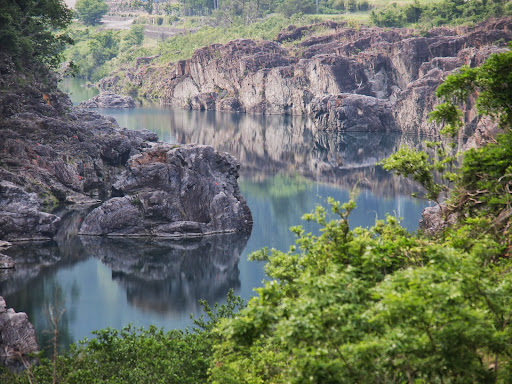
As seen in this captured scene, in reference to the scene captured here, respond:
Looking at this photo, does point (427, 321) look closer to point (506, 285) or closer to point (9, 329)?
point (506, 285)

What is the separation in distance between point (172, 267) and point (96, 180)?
82.5ft

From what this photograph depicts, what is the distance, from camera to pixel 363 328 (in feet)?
46.7

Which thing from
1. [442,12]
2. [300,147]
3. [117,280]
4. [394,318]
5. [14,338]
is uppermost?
[442,12]

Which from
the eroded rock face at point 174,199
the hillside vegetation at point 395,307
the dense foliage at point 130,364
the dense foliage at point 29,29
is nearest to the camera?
the hillside vegetation at point 395,307

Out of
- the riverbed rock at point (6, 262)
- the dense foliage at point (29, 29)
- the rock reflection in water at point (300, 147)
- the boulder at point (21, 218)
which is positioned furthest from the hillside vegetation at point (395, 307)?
the dense foliage at point (29, 29)

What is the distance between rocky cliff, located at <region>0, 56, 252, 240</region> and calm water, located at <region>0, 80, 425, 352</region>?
2.08 metres

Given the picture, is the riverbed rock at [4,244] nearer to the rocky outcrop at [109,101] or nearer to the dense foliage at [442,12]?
the rocky outcrop at [109,101]

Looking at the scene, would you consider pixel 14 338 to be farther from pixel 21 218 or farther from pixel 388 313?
pixel 388 313

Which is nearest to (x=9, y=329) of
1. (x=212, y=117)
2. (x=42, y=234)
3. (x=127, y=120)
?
(x=42, y=234)

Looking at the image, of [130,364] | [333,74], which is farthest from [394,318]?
[333,74]

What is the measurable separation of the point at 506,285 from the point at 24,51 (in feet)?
256

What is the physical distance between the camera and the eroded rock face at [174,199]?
6131 cm

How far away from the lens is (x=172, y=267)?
54.0 metres

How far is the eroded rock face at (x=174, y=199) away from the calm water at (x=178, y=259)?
182cm
